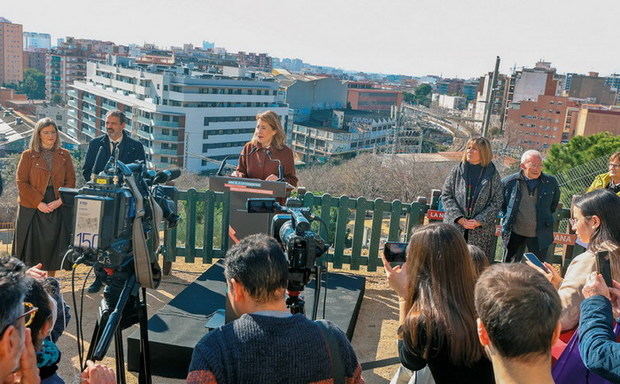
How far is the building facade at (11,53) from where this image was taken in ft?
370

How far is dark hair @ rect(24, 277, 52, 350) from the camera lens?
1.90 m

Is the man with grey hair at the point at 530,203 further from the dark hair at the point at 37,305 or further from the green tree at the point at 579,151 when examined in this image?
the green tree at the point at 579,151

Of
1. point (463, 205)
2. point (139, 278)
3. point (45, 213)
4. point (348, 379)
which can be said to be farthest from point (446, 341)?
point (45, 213)

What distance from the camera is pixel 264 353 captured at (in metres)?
1.73

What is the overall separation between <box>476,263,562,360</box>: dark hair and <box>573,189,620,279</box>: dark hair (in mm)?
1004

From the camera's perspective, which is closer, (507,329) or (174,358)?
(507,329)

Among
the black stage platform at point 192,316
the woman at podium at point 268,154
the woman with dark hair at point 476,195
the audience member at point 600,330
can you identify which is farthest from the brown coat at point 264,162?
the audience member at point 600,330

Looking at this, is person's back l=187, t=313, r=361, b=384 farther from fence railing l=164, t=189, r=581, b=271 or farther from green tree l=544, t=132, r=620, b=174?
green tree l=544, t=132, r=620, b=174

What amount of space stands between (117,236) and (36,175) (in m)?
2.78

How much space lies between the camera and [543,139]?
61156 mm

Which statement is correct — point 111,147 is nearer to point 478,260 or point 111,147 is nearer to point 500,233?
point 478,260

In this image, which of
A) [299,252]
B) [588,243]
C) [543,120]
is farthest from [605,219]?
[543,120]

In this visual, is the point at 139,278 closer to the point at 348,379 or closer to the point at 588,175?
the point at 348,379

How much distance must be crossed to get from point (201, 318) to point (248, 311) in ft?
7.75
